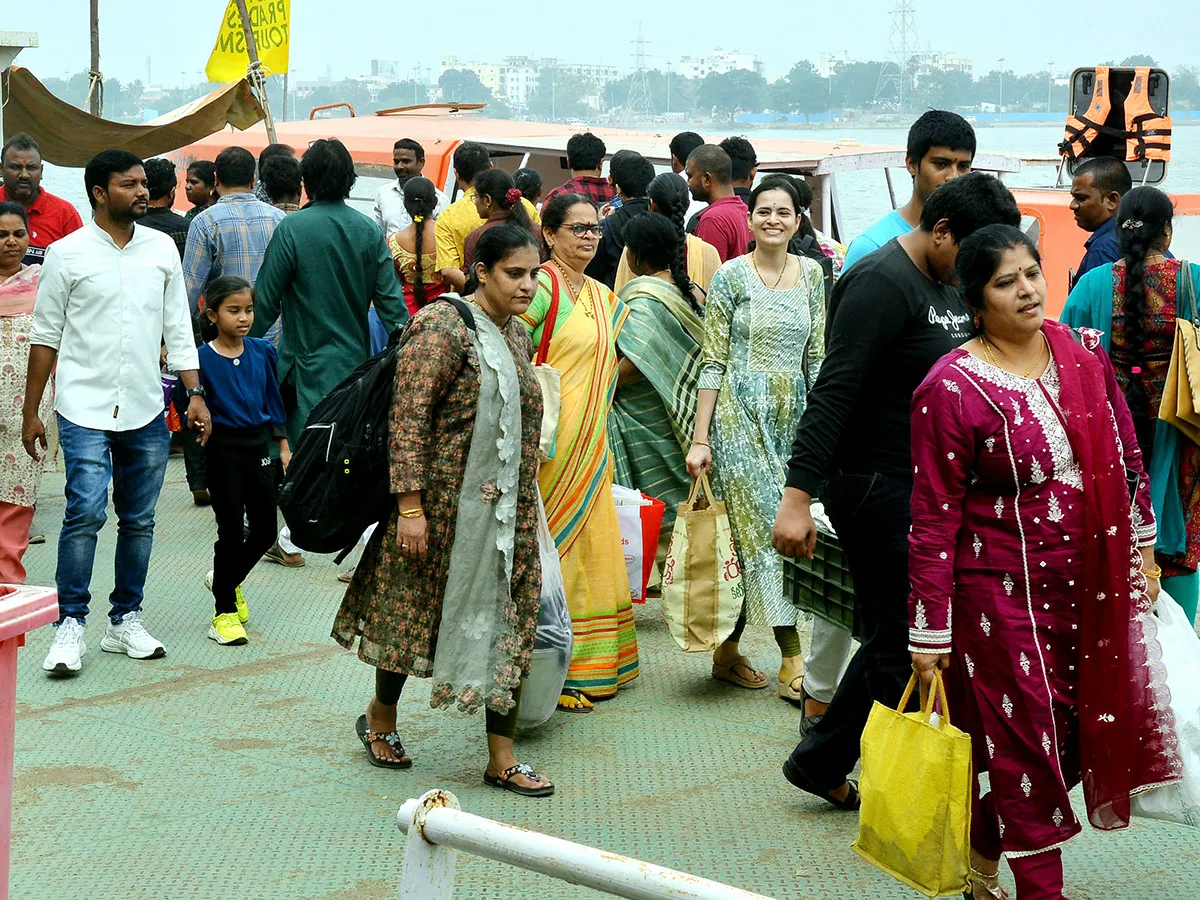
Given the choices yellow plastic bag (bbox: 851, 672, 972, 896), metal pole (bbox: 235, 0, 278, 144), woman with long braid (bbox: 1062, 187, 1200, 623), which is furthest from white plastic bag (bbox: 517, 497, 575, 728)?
metal pole (bbox: 235, 0, 278, 144)

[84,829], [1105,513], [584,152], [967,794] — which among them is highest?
[584,152]

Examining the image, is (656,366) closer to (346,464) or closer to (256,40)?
(346,464)

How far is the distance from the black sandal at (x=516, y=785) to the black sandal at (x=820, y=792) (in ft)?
2.37

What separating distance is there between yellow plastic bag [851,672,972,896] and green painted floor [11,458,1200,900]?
59 cm

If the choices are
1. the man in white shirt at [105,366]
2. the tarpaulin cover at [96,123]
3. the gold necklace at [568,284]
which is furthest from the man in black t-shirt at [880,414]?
the tarpaulin cover at [96,123]

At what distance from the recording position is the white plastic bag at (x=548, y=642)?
16.0ft

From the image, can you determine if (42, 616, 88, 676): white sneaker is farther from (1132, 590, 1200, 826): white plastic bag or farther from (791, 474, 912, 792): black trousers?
(1132, 590, 1200, 826): white plastic bag

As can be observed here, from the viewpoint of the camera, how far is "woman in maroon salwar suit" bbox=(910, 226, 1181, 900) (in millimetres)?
3385

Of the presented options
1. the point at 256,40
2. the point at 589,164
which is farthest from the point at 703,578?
the point at 256,40

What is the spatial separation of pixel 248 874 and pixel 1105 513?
7.62 ft

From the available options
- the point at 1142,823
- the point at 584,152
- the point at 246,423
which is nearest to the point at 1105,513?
the point at 1142,823

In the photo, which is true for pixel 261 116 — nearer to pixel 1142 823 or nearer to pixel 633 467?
pixel 633 467

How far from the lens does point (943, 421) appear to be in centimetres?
340

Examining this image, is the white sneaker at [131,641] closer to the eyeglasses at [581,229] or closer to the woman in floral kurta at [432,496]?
the woman in floral kurta at [432,496]
